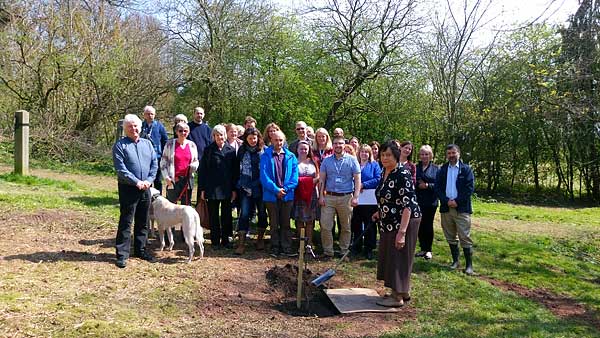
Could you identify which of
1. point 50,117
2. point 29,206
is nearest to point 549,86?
point 29,206

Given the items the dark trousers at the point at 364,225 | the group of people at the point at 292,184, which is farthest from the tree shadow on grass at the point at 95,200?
the dark trousers at the point at 364,225

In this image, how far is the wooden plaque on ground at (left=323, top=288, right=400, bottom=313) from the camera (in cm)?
524

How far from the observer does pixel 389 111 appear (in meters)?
19.6

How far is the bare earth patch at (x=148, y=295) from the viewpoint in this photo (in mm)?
4293

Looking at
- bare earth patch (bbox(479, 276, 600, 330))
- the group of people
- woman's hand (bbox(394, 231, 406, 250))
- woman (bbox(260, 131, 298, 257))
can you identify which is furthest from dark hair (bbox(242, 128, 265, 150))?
bare earth patch (bbox(479, 276, 600, 330))

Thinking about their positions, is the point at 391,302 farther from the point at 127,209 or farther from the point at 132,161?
the point at 132,161

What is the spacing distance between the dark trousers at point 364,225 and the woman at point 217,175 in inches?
72.2

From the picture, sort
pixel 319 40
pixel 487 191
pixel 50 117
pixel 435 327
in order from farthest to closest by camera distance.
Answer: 1. pixel 487 191
2. pixel 319 40
3. pixel 50 117
4. pixel 435 327

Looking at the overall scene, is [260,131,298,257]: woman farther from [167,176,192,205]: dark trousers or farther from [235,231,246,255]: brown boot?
[167,176,192,205]: dark trousers

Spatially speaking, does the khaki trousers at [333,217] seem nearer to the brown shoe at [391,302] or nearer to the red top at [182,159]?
the brown shoe at [391,302]

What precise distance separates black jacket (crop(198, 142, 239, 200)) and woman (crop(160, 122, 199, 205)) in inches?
5.9

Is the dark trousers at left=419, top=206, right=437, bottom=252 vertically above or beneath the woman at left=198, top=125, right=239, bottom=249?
beneath

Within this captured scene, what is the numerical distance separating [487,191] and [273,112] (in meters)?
9.42

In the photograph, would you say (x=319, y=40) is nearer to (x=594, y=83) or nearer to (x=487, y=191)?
(x=487, y=191)
